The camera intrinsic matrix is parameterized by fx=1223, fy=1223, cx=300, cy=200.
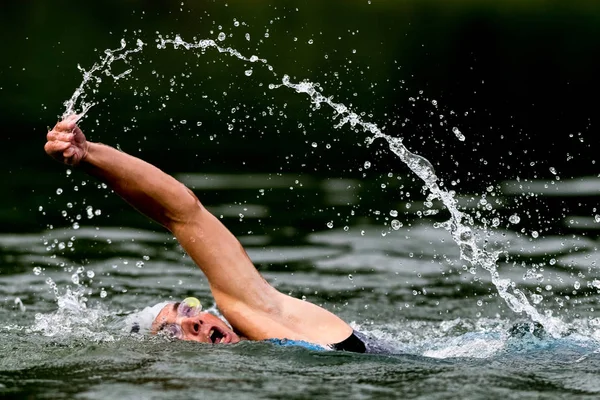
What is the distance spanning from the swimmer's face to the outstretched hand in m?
1.36

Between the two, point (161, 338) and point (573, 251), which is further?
point (573, 251)

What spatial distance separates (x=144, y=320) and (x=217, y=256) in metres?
0.87

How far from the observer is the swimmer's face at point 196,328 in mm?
7512

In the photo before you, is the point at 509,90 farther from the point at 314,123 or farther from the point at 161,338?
the point at 161,338

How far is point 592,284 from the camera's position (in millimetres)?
11203

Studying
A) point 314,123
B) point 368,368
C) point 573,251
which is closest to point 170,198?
point 368,368

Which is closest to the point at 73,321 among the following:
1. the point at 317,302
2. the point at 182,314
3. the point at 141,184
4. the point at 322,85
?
the point at 182,314

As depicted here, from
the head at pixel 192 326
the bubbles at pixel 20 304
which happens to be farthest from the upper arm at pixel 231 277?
the bubbles at pixel 20 304

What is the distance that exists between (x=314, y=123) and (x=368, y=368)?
13475 mm

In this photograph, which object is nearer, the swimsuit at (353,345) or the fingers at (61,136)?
the fingers at (61,136)

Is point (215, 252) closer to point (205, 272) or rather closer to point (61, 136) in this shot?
point (205, 272)

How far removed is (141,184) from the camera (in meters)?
7.00

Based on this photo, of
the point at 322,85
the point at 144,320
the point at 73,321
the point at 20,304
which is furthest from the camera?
the point at 322,85

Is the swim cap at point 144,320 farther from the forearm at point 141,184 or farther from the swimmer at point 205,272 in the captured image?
the forearm at point 141,184
